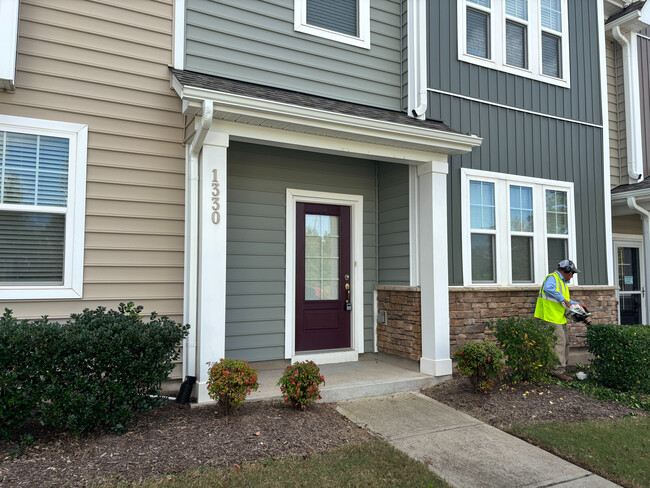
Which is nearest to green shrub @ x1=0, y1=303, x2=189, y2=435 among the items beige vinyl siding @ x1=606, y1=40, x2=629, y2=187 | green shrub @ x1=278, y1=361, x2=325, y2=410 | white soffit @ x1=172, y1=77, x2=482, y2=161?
green shrub @ x1=278, y1=361, x2=325, y2=410

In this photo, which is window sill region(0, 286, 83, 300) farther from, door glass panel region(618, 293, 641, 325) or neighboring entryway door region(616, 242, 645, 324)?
door glass panel region(618, 293, 641, 325)

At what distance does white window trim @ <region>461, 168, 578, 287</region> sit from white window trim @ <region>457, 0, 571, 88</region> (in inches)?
65.7

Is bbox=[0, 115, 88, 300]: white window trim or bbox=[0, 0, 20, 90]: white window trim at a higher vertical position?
bbox=[0, 0, 20, 90]: white window trim

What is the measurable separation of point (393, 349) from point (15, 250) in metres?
4.60

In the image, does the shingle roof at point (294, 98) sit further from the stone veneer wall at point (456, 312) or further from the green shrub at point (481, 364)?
the green shrub at point (481, 364)

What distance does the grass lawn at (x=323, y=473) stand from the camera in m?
3.21

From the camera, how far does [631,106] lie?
28.4ft

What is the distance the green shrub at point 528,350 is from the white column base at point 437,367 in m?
0.70

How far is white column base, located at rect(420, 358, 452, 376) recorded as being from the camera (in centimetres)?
573

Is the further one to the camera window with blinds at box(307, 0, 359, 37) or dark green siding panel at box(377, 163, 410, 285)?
dark green siding panel at box(377, 163, 410, 285)

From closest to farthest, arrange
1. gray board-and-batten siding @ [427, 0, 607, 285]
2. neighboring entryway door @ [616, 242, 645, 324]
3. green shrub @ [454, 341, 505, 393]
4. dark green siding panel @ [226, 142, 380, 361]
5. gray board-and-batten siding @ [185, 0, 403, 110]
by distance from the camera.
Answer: green shrub @ [454, 341, 505, 393]
gray board-and-batten siding @ [185, 0, 403, 110]
dark green siding panel @ [226, 142, 380, 361]
gray board-and-batten siding @ [427, 0, 607, 285]
neighboring entryway door @ [616, 242, 645, 324]

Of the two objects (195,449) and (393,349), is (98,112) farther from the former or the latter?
(393,349)

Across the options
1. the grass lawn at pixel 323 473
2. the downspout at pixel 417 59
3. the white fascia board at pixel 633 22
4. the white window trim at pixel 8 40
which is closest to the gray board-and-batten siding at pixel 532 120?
the downspout at pixel 417 59

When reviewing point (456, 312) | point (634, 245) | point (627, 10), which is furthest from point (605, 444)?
point (627, 10)
